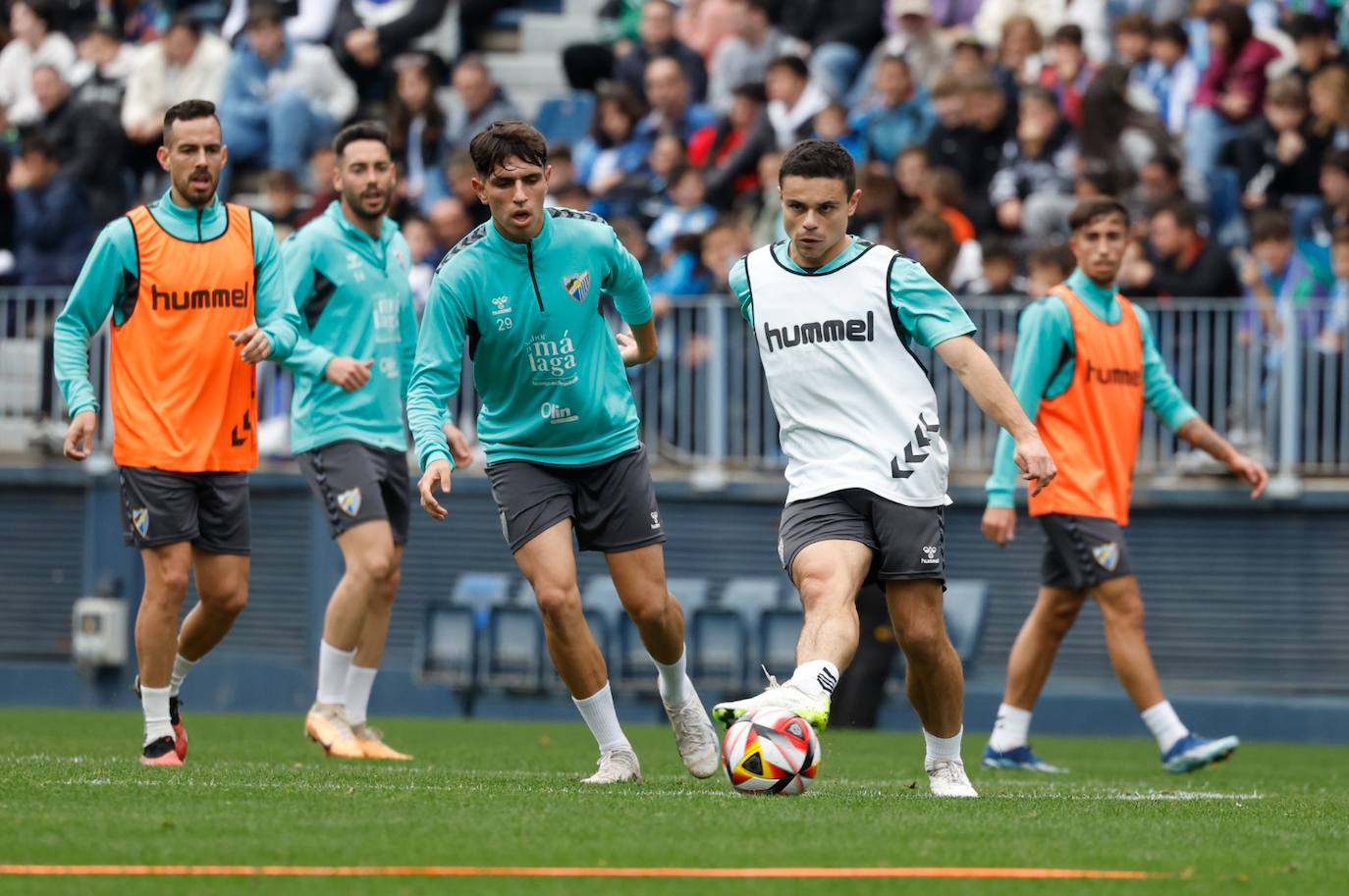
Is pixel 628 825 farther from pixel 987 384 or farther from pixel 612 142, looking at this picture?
pixel 612 142

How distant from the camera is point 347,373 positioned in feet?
33.3

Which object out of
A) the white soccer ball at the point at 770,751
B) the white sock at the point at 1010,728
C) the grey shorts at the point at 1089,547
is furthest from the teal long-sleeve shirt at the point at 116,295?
the white sock at the point at 1010,728

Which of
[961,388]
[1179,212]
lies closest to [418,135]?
[961,388]

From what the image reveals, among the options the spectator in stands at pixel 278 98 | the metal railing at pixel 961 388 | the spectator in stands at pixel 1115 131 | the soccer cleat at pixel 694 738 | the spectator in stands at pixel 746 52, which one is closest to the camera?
the soccer cleat at pixel 694 738

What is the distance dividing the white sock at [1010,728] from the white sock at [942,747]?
10.2 ft

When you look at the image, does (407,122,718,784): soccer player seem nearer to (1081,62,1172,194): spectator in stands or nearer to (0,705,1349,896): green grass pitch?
(0,705,1349,896): green grass pitch

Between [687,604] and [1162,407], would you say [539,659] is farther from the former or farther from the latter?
[1162,407]

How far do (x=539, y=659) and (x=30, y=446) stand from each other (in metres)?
4.62

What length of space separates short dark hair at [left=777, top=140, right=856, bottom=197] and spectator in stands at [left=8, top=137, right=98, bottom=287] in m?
12.5

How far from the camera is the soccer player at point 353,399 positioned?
426 inches

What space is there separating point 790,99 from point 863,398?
10949 mm

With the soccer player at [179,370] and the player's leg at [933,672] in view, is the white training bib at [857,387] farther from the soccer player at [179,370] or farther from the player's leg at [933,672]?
the soccer player at [179,370]

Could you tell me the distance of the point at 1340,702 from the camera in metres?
15.4

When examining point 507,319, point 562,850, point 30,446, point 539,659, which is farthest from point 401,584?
point 562,850
